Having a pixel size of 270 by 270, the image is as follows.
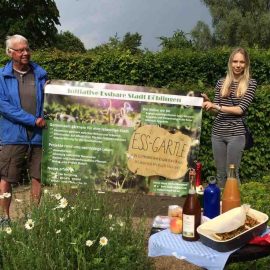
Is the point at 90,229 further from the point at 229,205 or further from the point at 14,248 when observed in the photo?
the point at 229,205

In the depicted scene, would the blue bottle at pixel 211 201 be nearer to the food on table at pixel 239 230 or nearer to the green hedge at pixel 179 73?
the food on table at pixel 239 230

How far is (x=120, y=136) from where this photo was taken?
5.10 meters

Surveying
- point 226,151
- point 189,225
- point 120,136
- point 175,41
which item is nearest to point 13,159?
point 120,136

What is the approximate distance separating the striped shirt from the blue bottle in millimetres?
1777

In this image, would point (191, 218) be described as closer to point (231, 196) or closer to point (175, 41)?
point (231, 196)

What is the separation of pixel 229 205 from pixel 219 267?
2.01 ft

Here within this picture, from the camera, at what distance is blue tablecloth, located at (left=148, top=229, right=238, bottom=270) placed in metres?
2.63

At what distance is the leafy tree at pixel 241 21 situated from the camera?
43.4m

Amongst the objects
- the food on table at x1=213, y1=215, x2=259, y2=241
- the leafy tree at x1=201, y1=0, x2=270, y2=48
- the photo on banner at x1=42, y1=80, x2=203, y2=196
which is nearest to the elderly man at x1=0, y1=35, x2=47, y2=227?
the photo on banner at x1=42, y1=80, x2=203, y2=196

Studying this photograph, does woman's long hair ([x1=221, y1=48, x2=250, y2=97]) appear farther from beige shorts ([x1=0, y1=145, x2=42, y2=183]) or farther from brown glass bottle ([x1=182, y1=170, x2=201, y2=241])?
brown glass bottle ([x1=182, y1=170, x2=201, y2=241])

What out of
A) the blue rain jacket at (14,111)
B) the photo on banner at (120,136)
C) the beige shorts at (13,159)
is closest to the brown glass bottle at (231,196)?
the photo on banner at (120,136)

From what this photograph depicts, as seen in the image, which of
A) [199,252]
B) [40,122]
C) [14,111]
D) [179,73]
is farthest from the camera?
[179,73]

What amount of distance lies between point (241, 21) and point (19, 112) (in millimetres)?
41411

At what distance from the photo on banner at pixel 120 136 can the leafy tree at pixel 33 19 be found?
28.7 m
